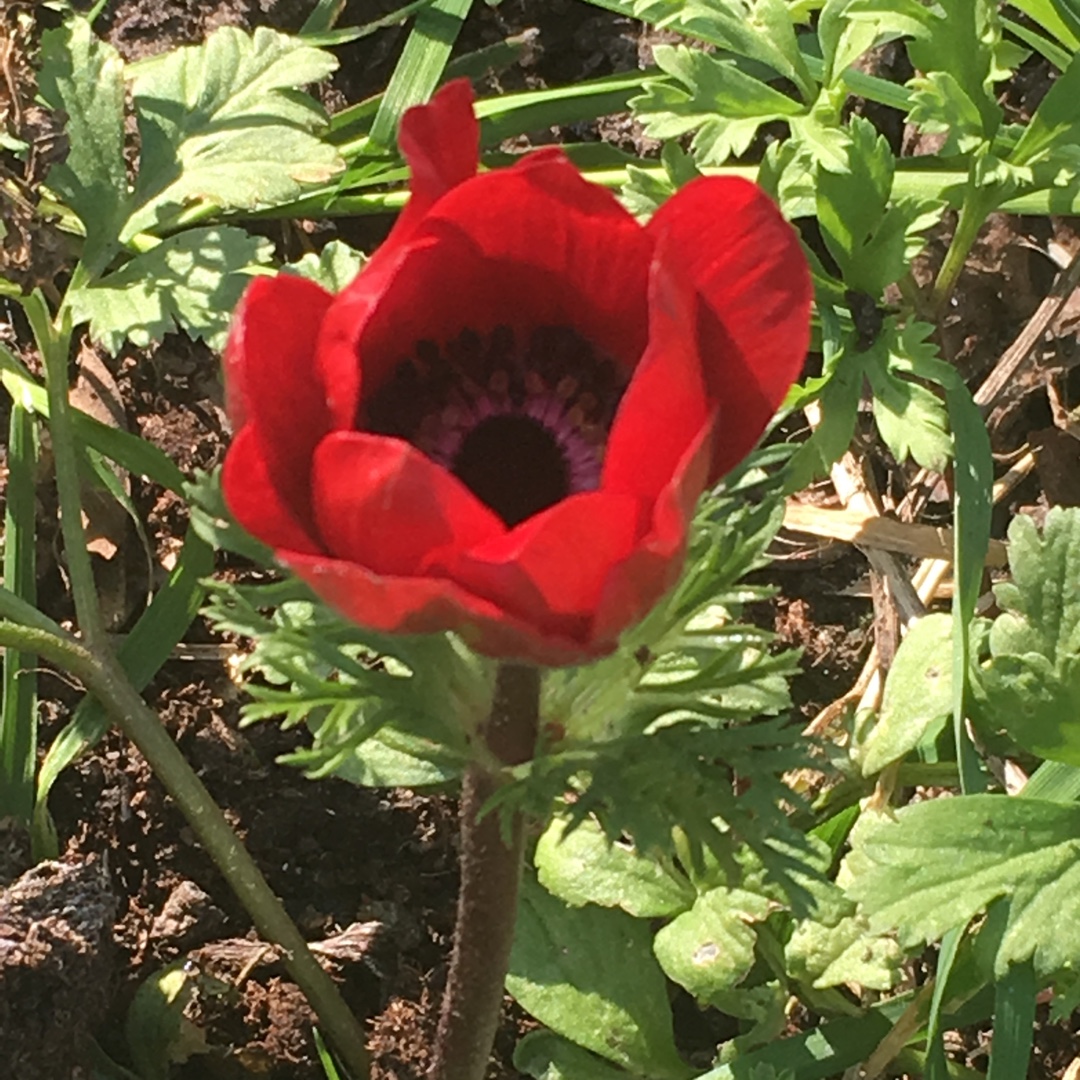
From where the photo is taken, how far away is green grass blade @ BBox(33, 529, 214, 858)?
2299mm

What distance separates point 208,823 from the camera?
2.22 meters

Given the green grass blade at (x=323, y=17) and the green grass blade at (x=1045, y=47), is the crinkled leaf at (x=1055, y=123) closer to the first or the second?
the green grass blade at (x=1045, y=47)

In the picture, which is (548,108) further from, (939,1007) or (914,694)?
(939,1007)

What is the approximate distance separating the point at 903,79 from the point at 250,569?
1456 millimetres

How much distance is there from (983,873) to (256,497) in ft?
3.84

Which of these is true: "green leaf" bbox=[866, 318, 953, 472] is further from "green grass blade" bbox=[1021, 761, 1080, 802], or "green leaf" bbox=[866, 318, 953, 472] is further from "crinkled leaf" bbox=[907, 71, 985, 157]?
"green grass blade" bbox=[1021, 761, 1080, 802]

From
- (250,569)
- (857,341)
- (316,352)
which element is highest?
(316,352)

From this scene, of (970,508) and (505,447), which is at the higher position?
(505,447)

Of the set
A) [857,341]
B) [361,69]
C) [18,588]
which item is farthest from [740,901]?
[361,69]

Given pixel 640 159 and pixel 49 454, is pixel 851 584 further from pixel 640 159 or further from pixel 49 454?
pixel 49 454

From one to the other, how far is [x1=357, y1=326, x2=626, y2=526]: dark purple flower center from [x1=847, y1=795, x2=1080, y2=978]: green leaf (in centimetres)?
71

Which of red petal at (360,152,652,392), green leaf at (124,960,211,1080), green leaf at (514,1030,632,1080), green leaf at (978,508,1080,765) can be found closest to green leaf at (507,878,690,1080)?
green leaf at (514,1030,632,1080)

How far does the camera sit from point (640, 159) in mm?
2781

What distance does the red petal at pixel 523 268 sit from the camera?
1316 mm
